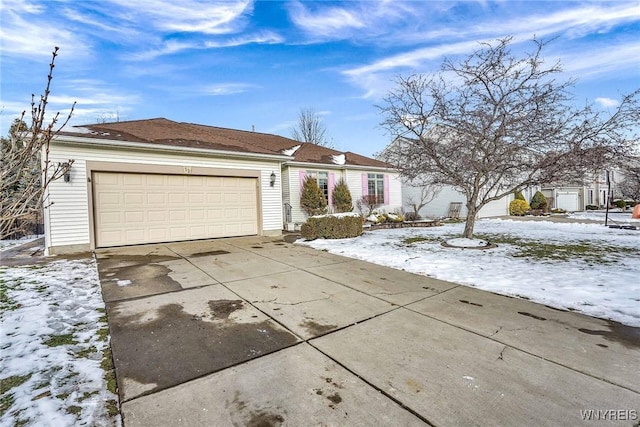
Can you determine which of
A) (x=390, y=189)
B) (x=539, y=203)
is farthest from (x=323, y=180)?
(x=539, y=203)

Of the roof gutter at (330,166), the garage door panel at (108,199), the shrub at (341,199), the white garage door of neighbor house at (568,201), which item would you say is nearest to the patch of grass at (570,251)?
the roof gutter at (330,166)

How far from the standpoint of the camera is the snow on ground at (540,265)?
393 cm

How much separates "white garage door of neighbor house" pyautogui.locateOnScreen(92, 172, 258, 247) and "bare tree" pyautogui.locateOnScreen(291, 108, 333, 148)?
19.2m

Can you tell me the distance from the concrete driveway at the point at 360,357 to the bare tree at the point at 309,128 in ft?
83.3

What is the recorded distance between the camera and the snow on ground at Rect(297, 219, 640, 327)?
3.93 m

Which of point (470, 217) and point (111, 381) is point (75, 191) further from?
point (470, 217)

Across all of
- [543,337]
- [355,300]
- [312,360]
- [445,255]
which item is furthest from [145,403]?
[445,255]

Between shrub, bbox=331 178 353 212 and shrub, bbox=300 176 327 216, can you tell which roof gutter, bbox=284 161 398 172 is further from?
shrub, bbox=331 178 353 212

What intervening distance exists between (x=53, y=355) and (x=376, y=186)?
14724mm

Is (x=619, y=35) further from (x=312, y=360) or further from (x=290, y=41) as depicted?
(x=312, y=360)

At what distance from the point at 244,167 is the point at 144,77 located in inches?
195

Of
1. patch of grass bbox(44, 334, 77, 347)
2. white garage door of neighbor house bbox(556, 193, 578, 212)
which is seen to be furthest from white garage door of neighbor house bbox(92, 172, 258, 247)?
white garage door of neighbor house bbox(556, 193, 578, 212)

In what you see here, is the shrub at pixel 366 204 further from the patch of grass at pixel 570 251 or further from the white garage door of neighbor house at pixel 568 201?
the white garage door of neighbor house at pixel 568 201

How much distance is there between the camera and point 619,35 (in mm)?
7746
